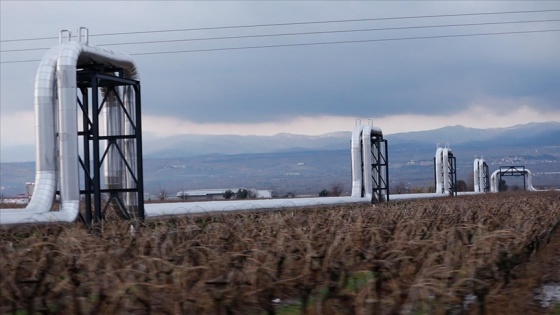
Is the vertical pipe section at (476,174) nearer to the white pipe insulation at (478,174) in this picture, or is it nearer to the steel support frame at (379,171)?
the white pipe insulation at (478,174)

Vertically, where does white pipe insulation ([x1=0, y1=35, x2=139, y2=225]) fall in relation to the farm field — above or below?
above

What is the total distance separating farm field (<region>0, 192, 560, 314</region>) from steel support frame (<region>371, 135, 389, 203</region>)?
3097cm

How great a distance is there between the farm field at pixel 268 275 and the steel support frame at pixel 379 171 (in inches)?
1219

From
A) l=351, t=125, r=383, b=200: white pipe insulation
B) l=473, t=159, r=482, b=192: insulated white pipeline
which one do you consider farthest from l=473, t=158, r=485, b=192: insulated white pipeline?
l=351, t=125, r=383, b=200: white pipe insulation

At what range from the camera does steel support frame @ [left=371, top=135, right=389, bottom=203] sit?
40.3 metres

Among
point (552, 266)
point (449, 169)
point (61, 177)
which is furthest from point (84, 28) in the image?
point (449, 169)

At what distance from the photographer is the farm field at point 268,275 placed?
22.2ft

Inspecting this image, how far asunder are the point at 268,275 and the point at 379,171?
3355cm

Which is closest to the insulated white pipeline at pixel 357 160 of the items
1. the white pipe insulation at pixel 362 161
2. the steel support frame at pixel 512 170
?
the white pipe insulation at pixel 362 161

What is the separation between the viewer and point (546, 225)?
12883 millimetres

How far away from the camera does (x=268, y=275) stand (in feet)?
23.3

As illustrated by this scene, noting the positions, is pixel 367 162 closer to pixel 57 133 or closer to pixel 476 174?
pixel 57 133

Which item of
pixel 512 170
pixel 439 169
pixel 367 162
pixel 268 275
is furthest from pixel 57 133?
pixel 512 170

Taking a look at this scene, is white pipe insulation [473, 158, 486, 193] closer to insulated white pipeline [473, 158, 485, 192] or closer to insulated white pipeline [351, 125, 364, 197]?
insulated white pipeline [473, 158, 485, 192]
